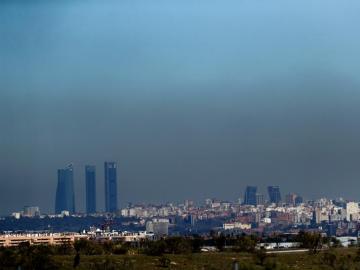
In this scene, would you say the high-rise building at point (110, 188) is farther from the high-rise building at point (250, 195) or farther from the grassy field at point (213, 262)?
the grassy field at point (213, 262)

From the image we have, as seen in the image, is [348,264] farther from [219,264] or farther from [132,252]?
[132,252]

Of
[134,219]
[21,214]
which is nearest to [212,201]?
[134,219]

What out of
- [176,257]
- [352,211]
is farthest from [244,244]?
[352,211]

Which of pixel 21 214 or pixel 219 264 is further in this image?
pixel 21 214

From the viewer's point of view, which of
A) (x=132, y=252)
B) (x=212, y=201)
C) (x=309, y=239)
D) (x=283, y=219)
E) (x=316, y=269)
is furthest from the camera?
(x=212, y=201)

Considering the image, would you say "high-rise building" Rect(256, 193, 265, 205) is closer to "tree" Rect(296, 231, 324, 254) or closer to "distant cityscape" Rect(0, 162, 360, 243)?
"distant cityscape" Rect(0, 162, 360, 243)

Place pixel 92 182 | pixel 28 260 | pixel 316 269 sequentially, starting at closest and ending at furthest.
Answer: pixel 28 260
pixel 316 269
pixel 92 182
